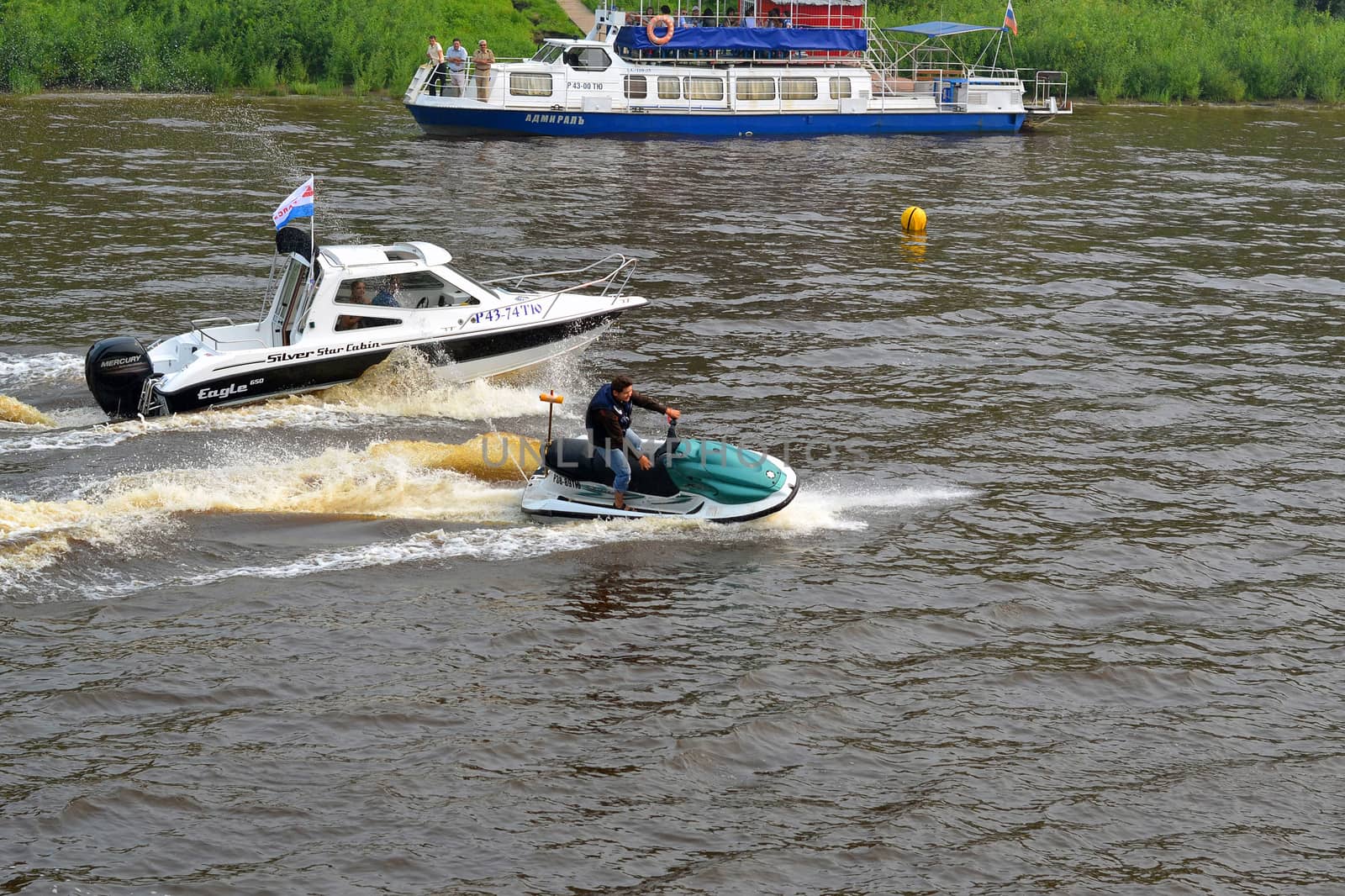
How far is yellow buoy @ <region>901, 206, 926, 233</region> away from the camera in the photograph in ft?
101

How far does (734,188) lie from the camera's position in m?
35.9

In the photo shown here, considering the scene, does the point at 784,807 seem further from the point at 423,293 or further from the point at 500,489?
the point at 423,293

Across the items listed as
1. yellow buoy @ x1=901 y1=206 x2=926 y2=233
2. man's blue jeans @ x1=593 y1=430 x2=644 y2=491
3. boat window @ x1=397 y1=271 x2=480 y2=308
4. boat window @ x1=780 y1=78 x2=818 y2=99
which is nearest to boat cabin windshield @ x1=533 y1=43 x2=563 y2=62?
boat window @ x1=780 y1=78 x2=818 y2=99

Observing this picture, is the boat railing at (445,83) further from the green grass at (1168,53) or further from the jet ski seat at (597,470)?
the jet ski seat at (597,470)

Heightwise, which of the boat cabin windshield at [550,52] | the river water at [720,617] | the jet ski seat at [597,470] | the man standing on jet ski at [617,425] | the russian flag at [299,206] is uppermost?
the boat cabin windshield at [550,52]

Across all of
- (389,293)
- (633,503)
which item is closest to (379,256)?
(389,293)

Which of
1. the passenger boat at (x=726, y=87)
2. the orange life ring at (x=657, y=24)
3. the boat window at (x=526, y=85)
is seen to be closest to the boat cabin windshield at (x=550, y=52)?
the passenger boat at (x=726, y=87)

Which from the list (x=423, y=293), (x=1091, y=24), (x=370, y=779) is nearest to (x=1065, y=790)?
(x=370, y=779)

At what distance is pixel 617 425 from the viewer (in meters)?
14.2

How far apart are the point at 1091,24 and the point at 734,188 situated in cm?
2718

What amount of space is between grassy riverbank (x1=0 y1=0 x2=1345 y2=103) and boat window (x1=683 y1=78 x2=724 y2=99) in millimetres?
3668

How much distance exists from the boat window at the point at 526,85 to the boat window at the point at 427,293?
86.7ft

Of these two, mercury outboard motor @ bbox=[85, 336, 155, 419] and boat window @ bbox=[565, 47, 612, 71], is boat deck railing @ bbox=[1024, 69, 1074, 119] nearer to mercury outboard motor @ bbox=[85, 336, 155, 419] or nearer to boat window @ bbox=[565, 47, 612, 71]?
boat window @ bbox=[565, 47, 612, 71]

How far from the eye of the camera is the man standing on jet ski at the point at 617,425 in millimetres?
14211
